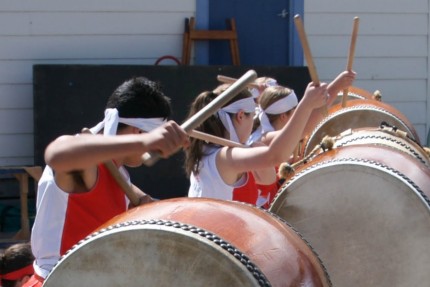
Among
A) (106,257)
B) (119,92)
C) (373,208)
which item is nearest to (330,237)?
(373,208)

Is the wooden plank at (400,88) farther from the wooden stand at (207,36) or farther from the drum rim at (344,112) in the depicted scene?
the drum rim at (344,112)

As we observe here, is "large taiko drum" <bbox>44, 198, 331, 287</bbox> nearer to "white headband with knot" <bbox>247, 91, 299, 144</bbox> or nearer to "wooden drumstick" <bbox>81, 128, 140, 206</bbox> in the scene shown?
"wooden drumstick" <bbox>81, 128, 140, 206</bbox>

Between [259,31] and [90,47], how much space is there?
1.64 metres

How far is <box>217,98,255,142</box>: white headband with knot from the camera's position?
4.43 meters

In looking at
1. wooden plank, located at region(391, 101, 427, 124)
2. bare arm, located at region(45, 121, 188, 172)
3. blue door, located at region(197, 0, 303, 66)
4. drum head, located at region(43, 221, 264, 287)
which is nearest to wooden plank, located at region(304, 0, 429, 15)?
blue door, located at region(197, 0, 303, 66)

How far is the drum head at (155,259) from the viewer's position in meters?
2.70

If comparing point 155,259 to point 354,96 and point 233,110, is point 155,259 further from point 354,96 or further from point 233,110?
point 354,96

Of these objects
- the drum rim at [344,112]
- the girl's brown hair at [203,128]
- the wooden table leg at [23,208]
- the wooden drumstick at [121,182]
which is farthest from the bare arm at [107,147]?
the wooden table leg at [23,208]

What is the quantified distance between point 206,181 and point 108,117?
2.72 feet

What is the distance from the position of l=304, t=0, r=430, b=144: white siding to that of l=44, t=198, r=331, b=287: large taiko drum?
21.9ft

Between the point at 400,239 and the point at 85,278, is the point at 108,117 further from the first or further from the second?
the point at 400,239

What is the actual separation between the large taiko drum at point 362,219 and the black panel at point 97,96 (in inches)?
154

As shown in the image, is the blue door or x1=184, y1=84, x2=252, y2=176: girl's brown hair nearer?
x1=184, y1=84, x2=252, y2=176: girl's brown hair

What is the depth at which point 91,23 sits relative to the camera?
28.0ft
